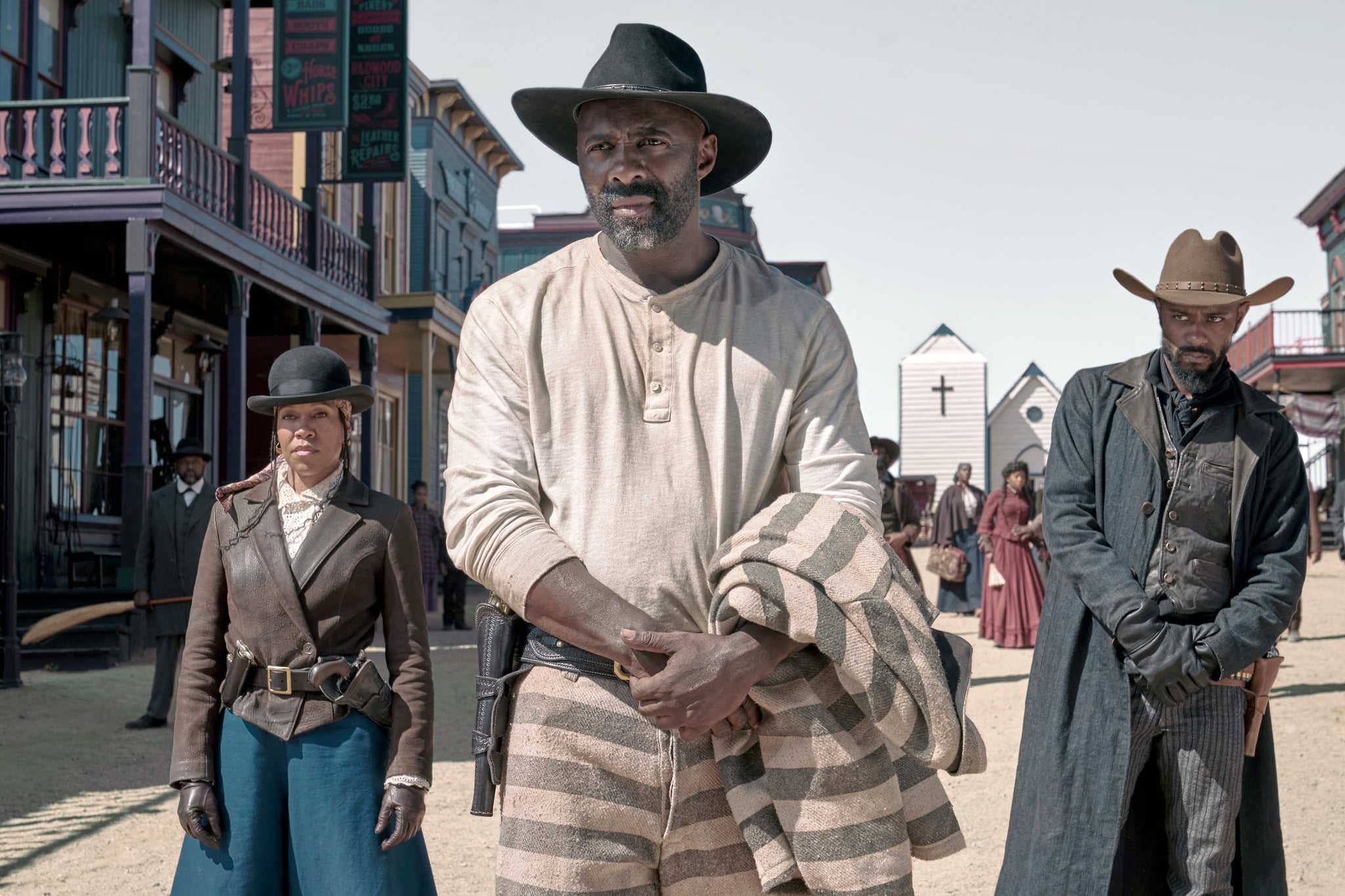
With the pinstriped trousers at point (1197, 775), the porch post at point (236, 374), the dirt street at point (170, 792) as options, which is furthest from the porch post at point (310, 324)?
the pinstriped trousers at point (1197, 775)

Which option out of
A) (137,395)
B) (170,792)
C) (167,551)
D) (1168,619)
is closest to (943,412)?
(137,395)

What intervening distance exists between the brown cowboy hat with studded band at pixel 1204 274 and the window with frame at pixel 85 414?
13.6 m

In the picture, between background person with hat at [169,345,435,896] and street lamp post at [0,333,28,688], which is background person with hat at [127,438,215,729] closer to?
street lamp post at [0,333,28,688]

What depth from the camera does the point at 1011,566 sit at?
15133 mm

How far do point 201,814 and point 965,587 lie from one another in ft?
51.7

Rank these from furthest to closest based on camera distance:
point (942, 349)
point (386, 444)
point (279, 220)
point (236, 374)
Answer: point (942, 349) < point (386, 444) < point (279, 220) < point (236, 374)

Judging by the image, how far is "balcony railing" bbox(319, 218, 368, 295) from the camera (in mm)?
19359

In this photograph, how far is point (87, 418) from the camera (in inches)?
647

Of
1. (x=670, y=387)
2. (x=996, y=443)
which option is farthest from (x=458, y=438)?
(x=996, y=443)

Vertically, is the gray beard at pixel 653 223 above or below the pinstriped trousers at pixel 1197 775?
above

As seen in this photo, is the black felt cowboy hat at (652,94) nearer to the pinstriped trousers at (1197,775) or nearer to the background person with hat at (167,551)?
the pinstriped trousers at (1197,775)

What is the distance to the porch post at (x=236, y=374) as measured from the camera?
16.0 meters

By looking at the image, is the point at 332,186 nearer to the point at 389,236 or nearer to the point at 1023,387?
the point at 389,236

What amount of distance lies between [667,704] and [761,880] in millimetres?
384
